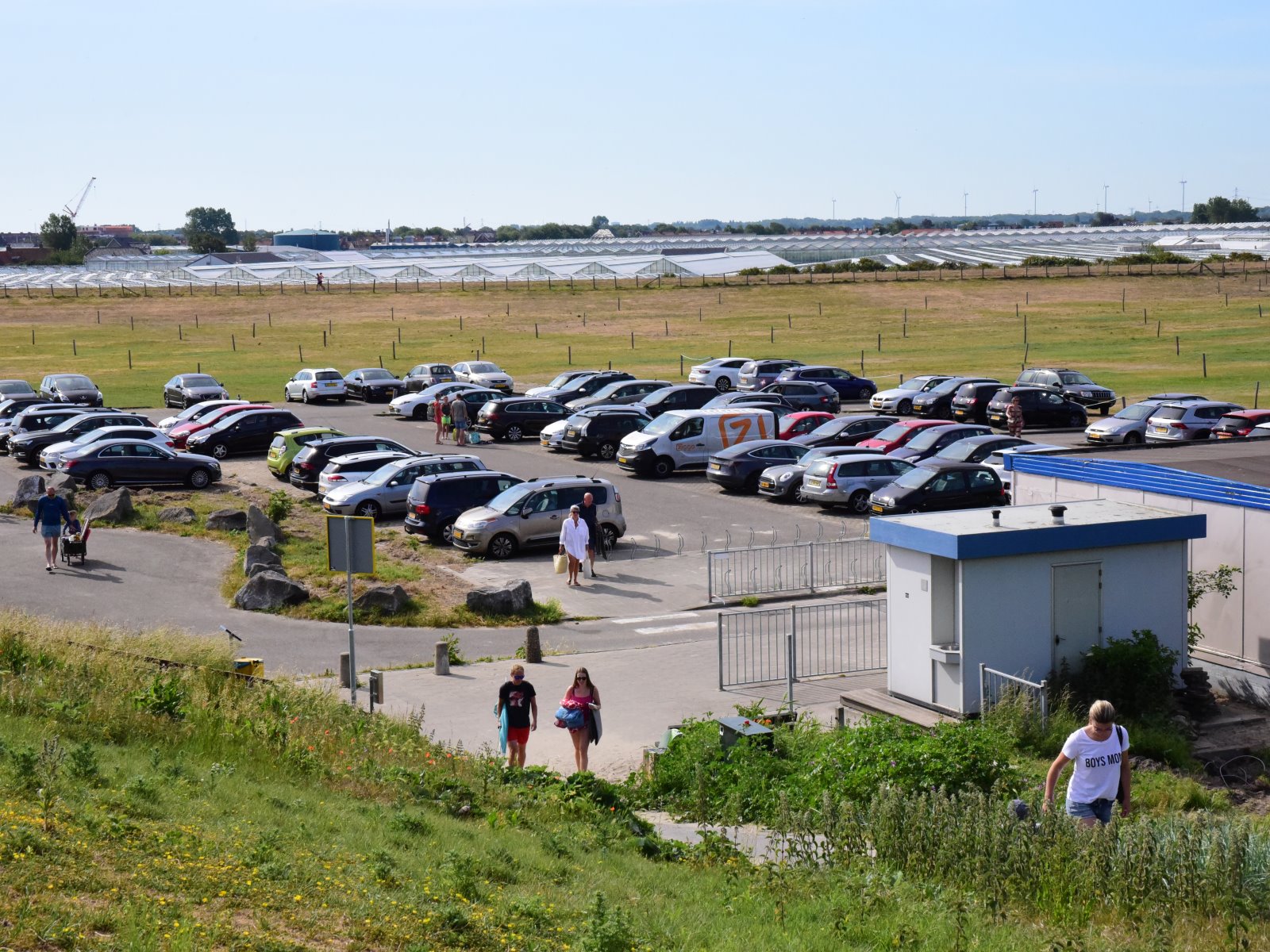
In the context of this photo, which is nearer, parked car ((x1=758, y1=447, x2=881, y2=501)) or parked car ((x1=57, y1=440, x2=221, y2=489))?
parked car ((x1=758, y1=447, x2=881, y2=501))

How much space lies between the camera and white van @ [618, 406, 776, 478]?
35.0 meters

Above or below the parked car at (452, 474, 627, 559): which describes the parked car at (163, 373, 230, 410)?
above

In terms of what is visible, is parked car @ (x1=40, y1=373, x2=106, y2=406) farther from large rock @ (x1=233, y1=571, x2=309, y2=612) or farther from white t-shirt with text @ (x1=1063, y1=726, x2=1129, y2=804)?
white t-shirt with text @ (x1=1063, y1=726, x2=1129, y2=804)

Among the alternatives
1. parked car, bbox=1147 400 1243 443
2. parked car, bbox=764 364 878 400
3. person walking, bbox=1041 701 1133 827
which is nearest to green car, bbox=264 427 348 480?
parked car, bbox=764 364 878 400

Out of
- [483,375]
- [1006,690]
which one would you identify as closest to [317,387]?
[483,375]

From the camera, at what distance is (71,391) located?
154 ft

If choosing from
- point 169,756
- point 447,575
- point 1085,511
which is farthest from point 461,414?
point 169,756

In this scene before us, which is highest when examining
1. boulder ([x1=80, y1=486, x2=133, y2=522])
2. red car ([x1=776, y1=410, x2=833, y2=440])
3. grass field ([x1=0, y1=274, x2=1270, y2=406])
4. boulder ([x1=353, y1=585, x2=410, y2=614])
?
grass field ([x1=0, y1=274, x2=1270, y2=406])

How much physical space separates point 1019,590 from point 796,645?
15.5ft

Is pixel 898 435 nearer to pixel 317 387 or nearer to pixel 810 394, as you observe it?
pixel 810 394

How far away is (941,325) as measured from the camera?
77.8m

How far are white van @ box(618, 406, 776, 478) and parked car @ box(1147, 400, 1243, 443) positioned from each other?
1137 centimetres

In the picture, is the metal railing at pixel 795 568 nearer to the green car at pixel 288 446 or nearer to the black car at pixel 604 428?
the black car at pixel 604 428

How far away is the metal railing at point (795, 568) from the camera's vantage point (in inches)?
931
